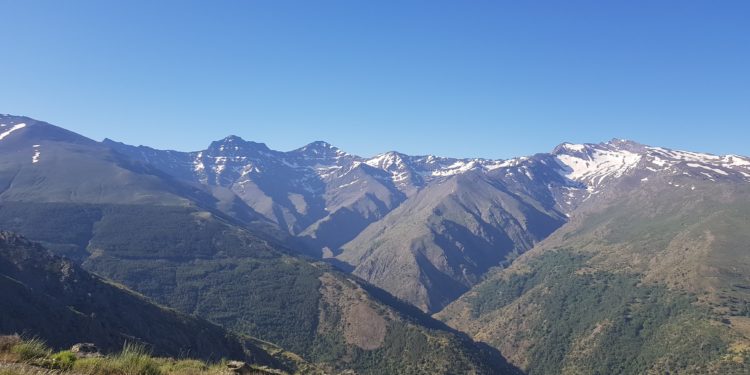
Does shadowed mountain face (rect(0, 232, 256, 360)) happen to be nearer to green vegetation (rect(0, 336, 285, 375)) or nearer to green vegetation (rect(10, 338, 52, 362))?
green vegetation (rect(10, 338, 52, 362))

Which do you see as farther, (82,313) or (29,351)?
(82,313)

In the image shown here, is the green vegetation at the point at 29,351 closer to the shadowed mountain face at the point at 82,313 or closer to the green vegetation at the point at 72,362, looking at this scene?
the green vegetation at the point at 72,362

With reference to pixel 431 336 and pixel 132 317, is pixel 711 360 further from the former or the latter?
pixel 132 317

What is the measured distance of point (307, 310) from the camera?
19225cm

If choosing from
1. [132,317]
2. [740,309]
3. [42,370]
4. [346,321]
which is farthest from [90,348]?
[740,309]

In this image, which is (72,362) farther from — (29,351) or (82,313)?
(82,313)

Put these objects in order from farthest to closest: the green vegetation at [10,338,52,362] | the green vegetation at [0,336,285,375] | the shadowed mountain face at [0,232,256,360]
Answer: the shadowed mountain face at [0,232,256,360] < the green vegetation at [10,338,52,362] < the green vegetation at [0,336,285,375]

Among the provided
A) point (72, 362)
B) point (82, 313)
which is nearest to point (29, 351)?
point (72, 362)

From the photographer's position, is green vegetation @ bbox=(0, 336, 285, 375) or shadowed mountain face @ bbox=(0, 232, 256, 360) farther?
shadowed mountain face @ bbox=(0, 232, 256, 360)

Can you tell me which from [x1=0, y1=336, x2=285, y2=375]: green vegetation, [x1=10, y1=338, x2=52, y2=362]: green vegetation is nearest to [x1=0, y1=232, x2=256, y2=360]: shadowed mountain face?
[x1=10, y1=338, x2=52, y2=362]: green vegetation

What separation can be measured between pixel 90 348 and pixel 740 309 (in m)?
236

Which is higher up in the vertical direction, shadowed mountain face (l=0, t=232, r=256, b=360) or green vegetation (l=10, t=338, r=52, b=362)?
green vegetation (l=10, t=338, r=52, b=362)

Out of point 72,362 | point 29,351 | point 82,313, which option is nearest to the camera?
point 29,351

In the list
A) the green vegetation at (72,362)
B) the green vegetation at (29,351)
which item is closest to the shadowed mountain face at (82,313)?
the green vegetation at (29,351)
